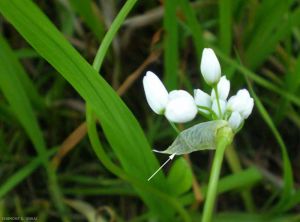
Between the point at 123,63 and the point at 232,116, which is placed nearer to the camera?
the point at 232,116

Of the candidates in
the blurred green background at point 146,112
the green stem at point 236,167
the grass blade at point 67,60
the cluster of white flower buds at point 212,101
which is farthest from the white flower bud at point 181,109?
the green stem at point 236,167

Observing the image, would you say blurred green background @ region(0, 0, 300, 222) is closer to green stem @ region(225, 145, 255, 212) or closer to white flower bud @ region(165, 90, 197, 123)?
green stem @ region(225, 145, 255, 212)

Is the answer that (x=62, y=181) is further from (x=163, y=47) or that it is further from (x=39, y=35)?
(x=39, y=35)

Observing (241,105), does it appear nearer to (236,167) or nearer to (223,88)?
(223,88)

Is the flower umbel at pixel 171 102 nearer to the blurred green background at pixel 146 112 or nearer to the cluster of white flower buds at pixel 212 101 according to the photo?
the cluster of white flower buds at pixel 212 101

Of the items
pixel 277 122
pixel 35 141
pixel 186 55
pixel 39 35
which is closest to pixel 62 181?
pixel 35 141
